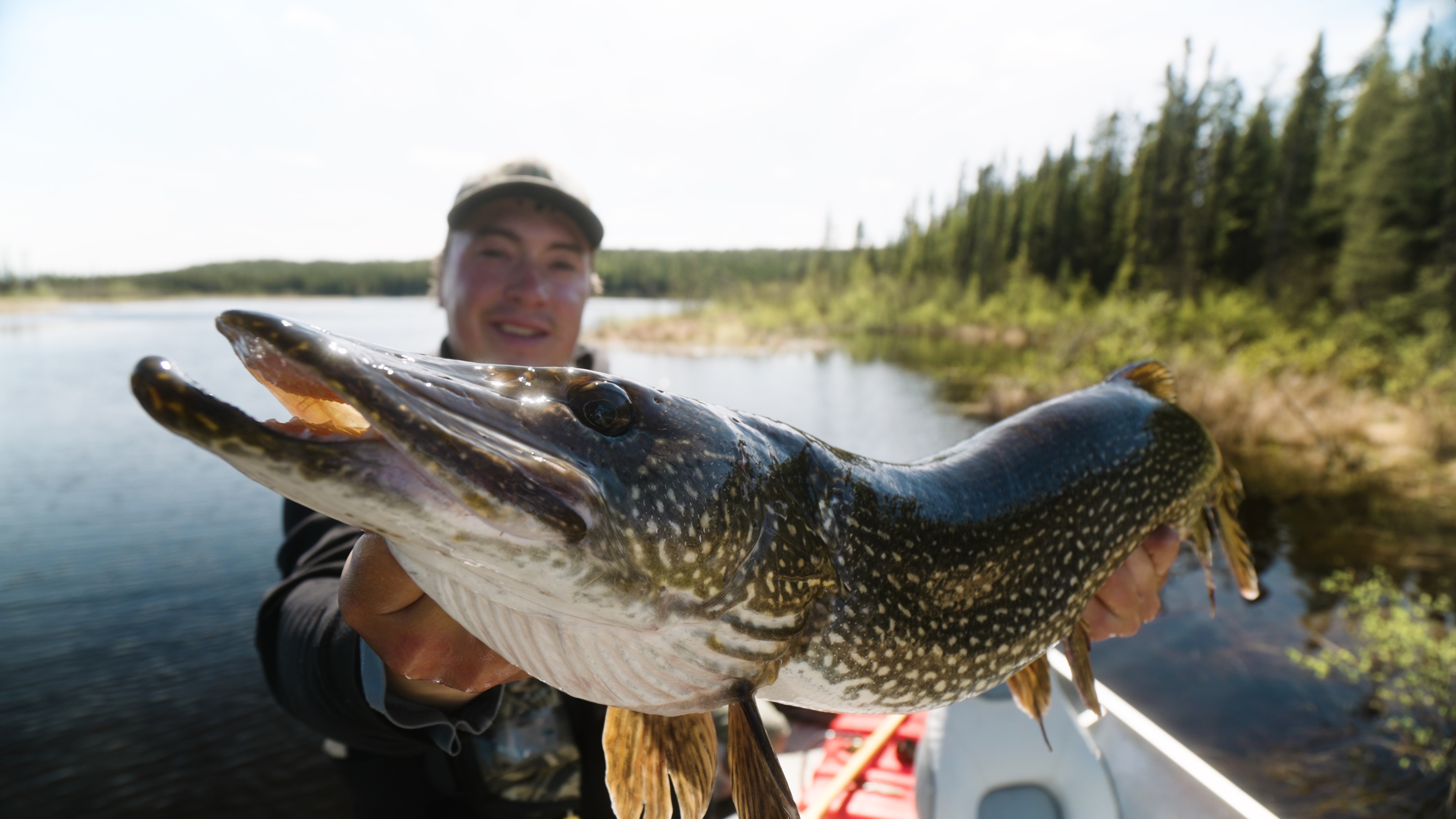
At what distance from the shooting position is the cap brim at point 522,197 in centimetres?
229

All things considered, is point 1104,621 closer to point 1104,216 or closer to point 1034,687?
point 1034,687

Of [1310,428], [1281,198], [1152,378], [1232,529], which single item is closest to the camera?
[1152,378]

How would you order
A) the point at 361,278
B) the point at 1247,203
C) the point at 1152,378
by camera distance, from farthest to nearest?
the point at 361,278 < the point at 1247,203 < the point at 1152,378

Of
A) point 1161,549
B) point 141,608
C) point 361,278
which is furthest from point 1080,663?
point 361,278

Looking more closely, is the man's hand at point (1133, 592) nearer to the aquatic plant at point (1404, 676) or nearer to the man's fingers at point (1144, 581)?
the man's fingers at point (1144, 581)

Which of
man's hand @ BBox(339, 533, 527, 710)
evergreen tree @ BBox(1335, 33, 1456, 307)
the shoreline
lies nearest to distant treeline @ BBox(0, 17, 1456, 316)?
evergreen tree @ BBox(1335, 33, 1456, 307)

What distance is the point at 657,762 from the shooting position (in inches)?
43.1

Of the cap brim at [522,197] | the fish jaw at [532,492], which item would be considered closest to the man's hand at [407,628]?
the fish jaw at [532,492]

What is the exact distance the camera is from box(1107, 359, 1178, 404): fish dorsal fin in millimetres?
2051

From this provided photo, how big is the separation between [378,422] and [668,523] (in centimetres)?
39

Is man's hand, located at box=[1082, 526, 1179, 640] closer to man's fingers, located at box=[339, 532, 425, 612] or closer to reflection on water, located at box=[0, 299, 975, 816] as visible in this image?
man's fingers, located at box=[339, 532, 425, 612]

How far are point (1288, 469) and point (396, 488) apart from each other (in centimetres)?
1244

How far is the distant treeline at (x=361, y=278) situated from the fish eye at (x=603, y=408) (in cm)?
5106

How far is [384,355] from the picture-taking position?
77cm
